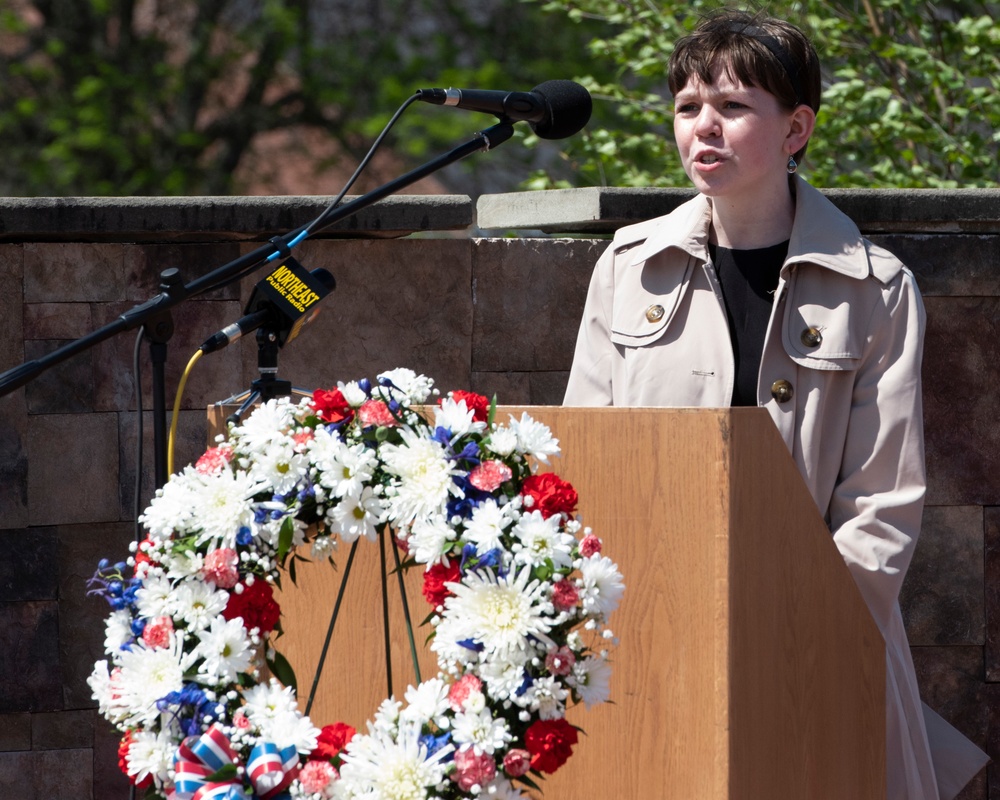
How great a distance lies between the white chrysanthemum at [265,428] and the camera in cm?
195

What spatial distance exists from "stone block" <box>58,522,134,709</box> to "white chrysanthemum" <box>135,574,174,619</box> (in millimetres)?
1411

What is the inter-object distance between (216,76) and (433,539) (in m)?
11.7

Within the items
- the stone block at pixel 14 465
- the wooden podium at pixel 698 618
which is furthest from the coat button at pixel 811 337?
the stone block at pixel 14 465

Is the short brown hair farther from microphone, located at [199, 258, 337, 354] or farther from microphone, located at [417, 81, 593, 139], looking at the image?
microphone, located at [199, 258, 337, 354]

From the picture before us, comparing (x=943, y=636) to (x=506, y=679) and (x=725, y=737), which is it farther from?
(x=506, y=679)

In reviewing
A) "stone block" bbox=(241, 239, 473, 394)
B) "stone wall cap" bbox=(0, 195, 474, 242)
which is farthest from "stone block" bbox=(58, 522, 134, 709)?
"stone wall cap" bbox=(0, 195, 474, 242)

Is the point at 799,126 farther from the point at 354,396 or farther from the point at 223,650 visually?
the point at 223,650

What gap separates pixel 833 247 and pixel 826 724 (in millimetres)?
922

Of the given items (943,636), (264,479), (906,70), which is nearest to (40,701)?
(264,479)

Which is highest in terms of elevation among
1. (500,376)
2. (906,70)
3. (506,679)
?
(906,70)

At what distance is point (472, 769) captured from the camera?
1.78 metres

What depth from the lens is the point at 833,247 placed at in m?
2.66

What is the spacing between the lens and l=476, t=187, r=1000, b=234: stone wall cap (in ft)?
11.4

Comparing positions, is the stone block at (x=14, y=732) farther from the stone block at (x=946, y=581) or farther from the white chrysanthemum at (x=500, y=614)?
the stone block at (x=946, y=581)
